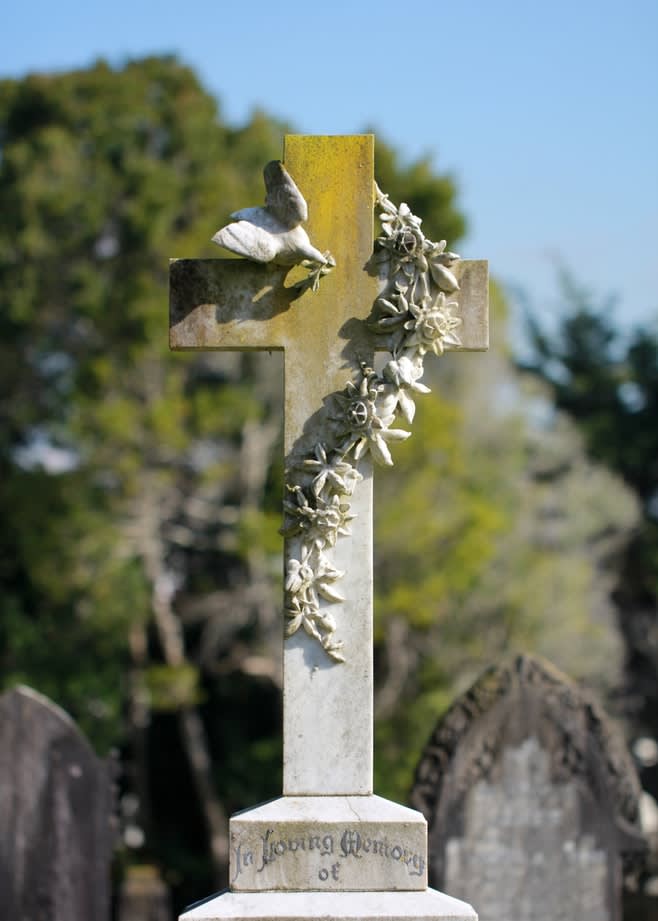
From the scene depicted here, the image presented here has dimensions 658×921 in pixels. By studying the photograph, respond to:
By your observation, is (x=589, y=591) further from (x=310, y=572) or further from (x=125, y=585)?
(x=310, y=572)

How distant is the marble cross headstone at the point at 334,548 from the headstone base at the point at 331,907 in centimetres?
3

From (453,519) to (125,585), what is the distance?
4204 millimetres

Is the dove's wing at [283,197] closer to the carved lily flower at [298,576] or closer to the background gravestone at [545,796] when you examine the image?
the carved lily flower at [298,576]

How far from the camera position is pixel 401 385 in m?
4.64

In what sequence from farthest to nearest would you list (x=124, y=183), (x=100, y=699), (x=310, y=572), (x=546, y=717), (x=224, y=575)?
1. (x=224, y=575)
2. (x=124, y=183)
3. (x=100, y=699)
4. (x=546, y=717)
5. (x=310, y=572)

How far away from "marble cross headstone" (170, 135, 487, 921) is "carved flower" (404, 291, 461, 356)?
57mm

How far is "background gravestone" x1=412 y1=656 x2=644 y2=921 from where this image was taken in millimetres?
6707

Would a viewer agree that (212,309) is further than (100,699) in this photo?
No

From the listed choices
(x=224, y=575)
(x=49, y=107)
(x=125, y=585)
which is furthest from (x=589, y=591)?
(x=49, y=107)

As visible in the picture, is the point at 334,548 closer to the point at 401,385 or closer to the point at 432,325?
the point at 401,385

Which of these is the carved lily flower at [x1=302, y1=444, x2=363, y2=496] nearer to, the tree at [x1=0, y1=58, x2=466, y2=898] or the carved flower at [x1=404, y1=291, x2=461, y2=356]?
the carved flower at [x1=404, y1=291, x2=461, y2=356]

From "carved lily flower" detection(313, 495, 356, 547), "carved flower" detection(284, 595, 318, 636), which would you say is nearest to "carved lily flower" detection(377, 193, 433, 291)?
"carved lily flower" detection(313, 495, 356, 547)

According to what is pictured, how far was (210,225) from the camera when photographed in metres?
16.4

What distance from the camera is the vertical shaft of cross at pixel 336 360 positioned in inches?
180
